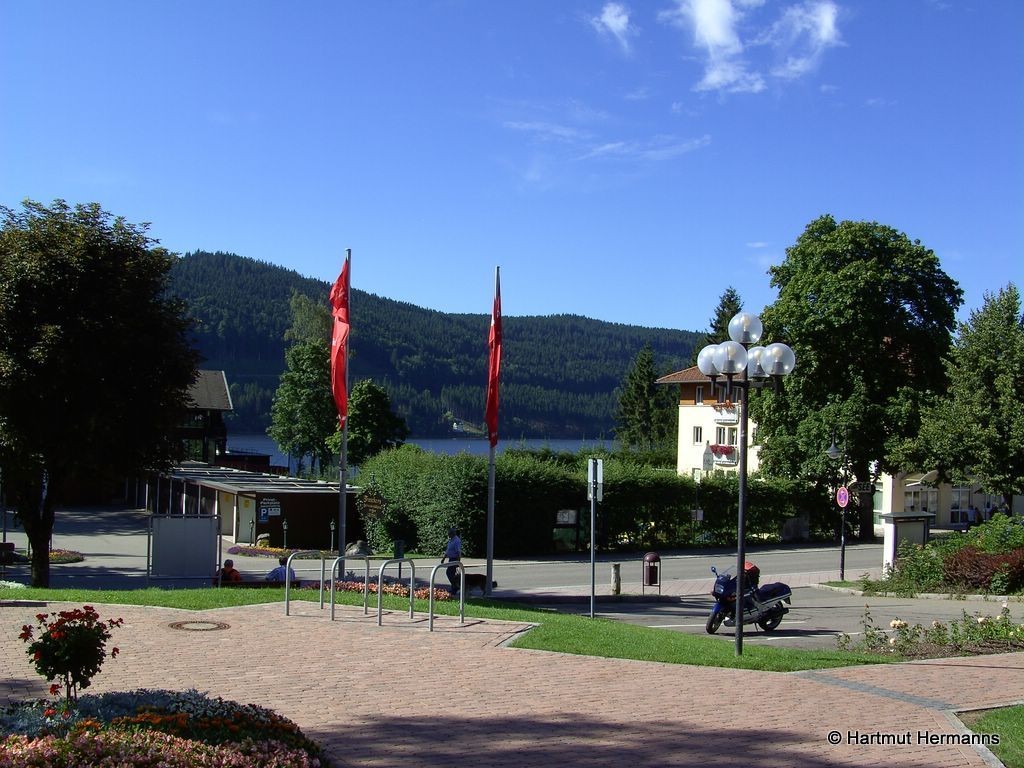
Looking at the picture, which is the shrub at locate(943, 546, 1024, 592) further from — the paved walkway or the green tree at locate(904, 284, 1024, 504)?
the green tree at locate(904, 284, 1024, 504)

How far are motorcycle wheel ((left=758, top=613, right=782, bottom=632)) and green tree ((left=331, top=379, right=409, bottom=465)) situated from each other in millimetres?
44588

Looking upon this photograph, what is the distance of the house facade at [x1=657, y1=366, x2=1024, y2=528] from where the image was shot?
161ft

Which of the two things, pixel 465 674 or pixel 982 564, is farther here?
pixel 982 564

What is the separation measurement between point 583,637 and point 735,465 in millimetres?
45956

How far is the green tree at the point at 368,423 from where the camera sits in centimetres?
6144

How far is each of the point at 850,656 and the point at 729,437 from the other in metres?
47.8

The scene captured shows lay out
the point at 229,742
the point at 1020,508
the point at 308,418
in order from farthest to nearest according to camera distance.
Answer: the point at 308,418, the point at 1020,508, the point at 229,742

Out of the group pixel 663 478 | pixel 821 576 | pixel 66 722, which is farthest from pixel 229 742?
pixel 663 478

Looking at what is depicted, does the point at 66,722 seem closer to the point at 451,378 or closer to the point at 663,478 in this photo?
the point at 663,478

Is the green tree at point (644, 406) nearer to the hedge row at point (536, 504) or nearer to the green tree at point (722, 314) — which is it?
the green tree at point (722, 314)

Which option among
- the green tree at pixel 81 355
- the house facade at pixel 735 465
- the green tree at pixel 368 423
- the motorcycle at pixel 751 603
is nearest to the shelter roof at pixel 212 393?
the green tree at pixel 368 423

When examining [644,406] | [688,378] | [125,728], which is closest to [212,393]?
[688,378]

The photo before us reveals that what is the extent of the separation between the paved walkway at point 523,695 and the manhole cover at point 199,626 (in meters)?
0.06

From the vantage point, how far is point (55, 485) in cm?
2072
